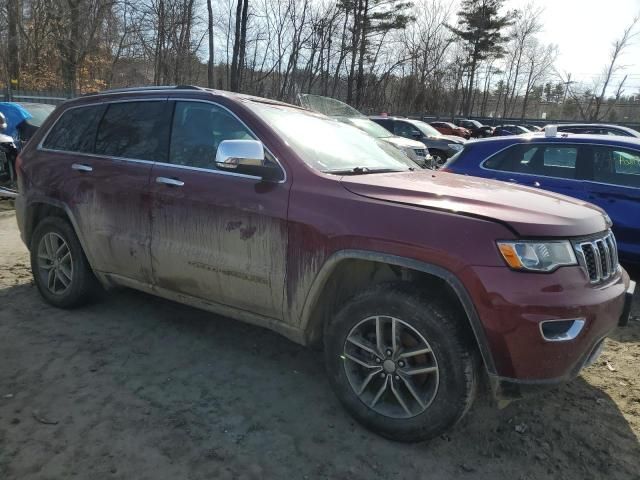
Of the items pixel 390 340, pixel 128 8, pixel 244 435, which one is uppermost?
pixel 128 8

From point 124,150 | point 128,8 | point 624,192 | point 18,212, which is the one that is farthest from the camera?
point 128,8

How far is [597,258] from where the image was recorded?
248cm

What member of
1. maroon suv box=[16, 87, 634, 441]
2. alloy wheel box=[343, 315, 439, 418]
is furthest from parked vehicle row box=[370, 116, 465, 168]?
alloy wheel box=[343, 315, 439, 418]

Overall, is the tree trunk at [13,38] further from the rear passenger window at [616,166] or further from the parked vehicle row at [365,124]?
the rear passenger window at [616,166]

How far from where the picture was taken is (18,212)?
14.2 feet

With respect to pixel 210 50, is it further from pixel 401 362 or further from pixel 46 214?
pixel 401 362

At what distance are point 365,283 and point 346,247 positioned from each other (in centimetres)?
44

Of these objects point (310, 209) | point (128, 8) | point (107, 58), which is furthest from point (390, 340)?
point (107, 58)

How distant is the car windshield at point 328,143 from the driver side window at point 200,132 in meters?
0.20

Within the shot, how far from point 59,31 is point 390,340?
34.0 metres

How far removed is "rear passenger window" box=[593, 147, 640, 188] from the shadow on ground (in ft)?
10.0

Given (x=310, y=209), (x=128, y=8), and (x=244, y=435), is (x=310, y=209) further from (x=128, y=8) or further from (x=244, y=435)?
(x=128, y=8)

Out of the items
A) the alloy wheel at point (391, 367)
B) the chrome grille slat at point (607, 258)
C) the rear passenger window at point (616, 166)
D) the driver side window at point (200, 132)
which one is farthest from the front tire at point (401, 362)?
the rear passenger window at point (616, 166)

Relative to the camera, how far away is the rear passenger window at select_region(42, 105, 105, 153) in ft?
12.9
